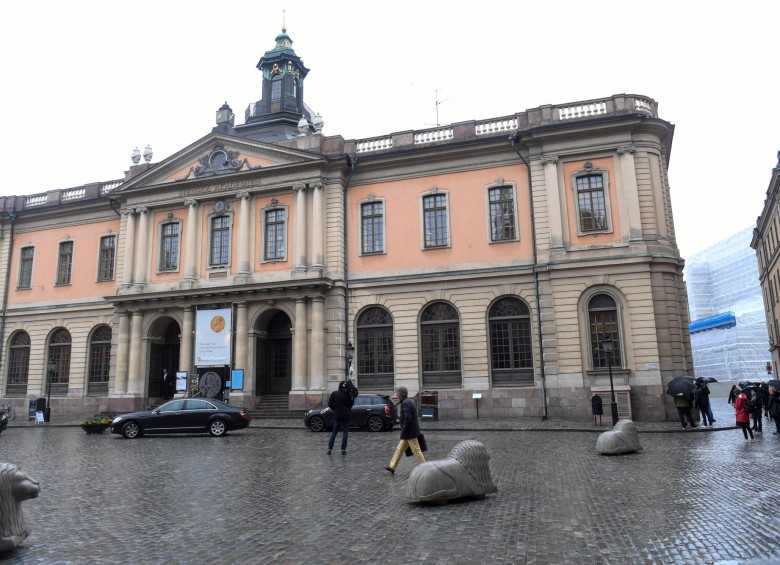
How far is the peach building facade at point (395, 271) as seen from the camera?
24.5m

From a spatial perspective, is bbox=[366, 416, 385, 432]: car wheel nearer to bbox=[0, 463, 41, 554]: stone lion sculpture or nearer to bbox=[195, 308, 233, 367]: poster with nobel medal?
bbox=[195, 308, 233, 367]: poster with nobel medal

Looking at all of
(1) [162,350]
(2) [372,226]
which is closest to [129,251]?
(1) [162,350]

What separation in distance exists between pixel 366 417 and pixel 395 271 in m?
8.27

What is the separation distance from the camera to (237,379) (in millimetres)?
27453

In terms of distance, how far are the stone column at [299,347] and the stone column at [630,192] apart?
47.3 ft

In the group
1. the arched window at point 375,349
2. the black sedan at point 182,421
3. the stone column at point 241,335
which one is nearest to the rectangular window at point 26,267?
the stone column at point 241,335

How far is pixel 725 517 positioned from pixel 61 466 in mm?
13312

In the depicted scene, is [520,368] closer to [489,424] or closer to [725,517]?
[489,424]

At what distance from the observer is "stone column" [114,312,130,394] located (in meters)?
29.7

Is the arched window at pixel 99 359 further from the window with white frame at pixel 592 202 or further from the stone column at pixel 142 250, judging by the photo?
the window with white frame at pixel 592 202

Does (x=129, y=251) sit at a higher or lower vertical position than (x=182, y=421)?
higher

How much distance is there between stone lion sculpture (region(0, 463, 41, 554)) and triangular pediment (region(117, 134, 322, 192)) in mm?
23117

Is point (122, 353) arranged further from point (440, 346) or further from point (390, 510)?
point (390, 510)

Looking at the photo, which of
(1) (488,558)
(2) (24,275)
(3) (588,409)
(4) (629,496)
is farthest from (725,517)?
(2) (24,275)
